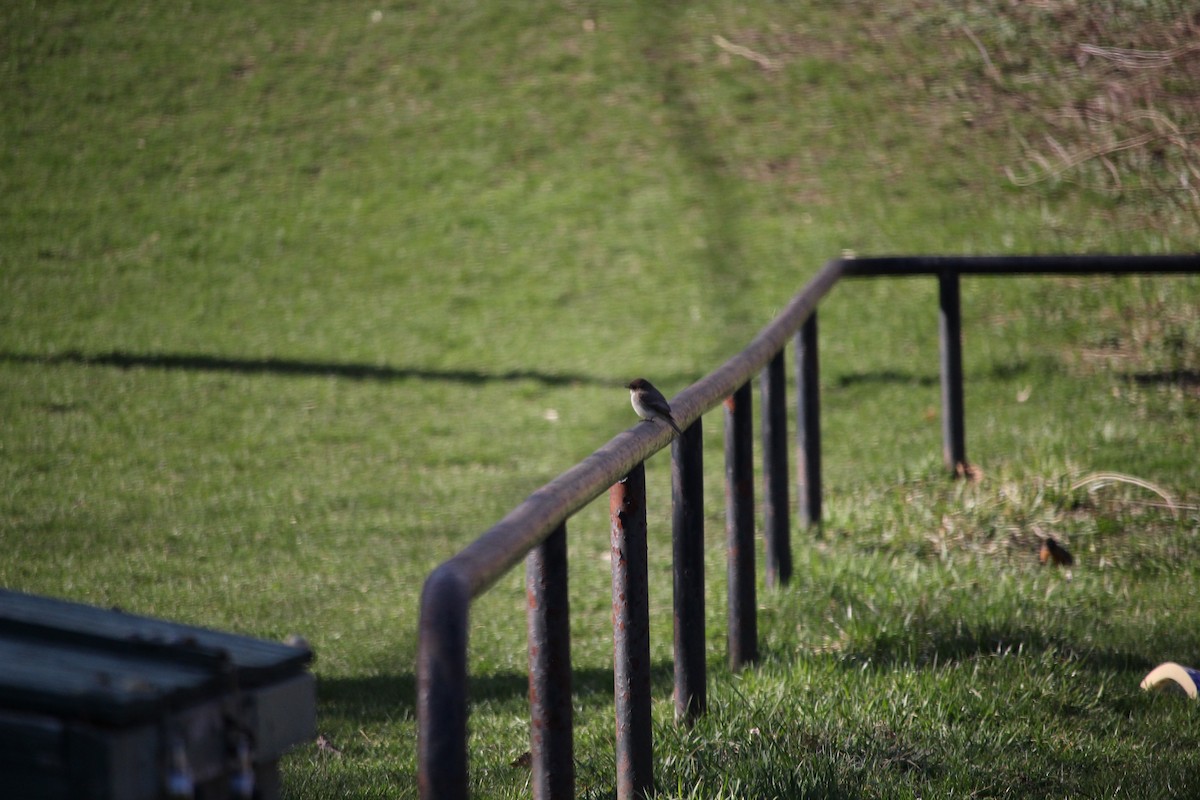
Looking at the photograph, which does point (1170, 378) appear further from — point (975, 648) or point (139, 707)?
point (139, 707)

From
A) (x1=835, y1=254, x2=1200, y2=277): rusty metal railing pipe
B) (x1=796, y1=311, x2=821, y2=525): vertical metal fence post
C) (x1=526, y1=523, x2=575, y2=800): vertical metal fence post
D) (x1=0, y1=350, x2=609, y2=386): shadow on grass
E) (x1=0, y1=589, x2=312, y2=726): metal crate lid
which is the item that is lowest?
(x1=0, y1=350, x2=609, y2=386): shadow on grass

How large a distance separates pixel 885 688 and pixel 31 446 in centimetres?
577

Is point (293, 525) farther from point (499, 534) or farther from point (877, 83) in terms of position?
point (877, 83)

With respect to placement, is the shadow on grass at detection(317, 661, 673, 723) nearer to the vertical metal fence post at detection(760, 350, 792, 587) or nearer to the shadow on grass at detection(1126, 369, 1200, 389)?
the vertical metal fence post at detection(760, 350, 792, 587)

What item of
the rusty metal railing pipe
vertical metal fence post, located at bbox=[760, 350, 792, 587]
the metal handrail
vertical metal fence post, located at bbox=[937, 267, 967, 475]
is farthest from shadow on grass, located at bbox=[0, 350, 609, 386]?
vertical metal fence post, located at bbox=[760, 350, 792, 587]

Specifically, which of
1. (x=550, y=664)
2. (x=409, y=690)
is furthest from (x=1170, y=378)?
(x=550, y=664)

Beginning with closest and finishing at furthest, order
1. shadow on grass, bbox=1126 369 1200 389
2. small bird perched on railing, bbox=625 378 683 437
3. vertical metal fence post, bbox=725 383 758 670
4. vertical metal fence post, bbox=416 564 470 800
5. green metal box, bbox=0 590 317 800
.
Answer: green metal box, bbox=0 590 317 800
vertical metal fence post, bbox=416 564 470 800
small bird perched on railing, bbox=625 378 683 437
vertical metal fence post, bbox=725 383 758 670
shadow on grass, bbox=1126 369 1200 389

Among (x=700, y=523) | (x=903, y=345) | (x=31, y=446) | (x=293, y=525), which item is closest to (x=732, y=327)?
(x=903, y=345)

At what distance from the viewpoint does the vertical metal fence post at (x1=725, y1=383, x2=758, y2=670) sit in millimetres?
3740

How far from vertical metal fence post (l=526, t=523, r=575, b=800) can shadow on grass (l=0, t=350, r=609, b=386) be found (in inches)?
260

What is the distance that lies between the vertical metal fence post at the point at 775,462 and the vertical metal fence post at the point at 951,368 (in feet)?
4.97

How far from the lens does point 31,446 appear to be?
742 centimetres

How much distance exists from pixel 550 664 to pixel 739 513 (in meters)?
1.75

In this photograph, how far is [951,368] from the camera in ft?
18.9
